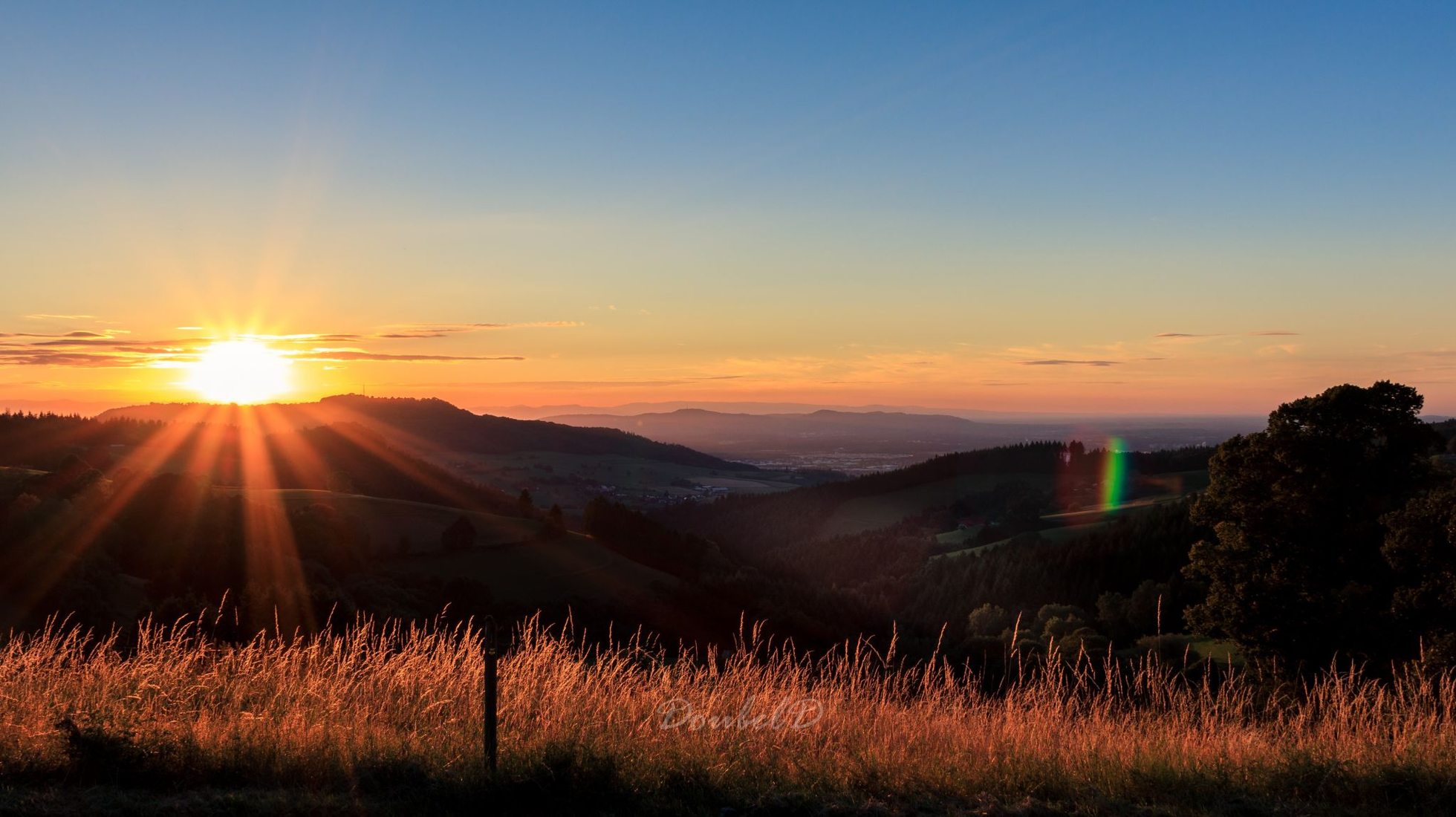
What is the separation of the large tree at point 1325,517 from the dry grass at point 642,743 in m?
17.1

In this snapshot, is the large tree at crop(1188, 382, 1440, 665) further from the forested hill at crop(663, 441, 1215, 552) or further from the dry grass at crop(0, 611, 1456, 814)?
the forested hill at crop(663, 441, 1215, 552)

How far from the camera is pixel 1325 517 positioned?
2548 centimetres

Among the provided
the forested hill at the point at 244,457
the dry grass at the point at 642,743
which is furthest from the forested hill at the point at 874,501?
the dry grass at the point at 642,743

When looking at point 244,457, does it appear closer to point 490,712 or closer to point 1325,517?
point 1325,517

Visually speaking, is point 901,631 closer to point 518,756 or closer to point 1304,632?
point 1304,632

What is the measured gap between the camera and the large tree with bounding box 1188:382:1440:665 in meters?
25.1

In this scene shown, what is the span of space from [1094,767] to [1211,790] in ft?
2.64

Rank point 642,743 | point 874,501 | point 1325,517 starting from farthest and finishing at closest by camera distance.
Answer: point 874,501
point 1325,517
point 642,743

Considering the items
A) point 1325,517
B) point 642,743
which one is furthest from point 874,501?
point 642,743

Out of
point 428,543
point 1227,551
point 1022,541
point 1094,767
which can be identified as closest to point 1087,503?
point 1022,541

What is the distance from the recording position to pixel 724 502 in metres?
200

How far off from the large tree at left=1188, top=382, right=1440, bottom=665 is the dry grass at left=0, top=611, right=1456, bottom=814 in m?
17.1

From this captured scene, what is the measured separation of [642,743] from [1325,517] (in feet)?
79.8

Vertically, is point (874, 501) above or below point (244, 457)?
below
